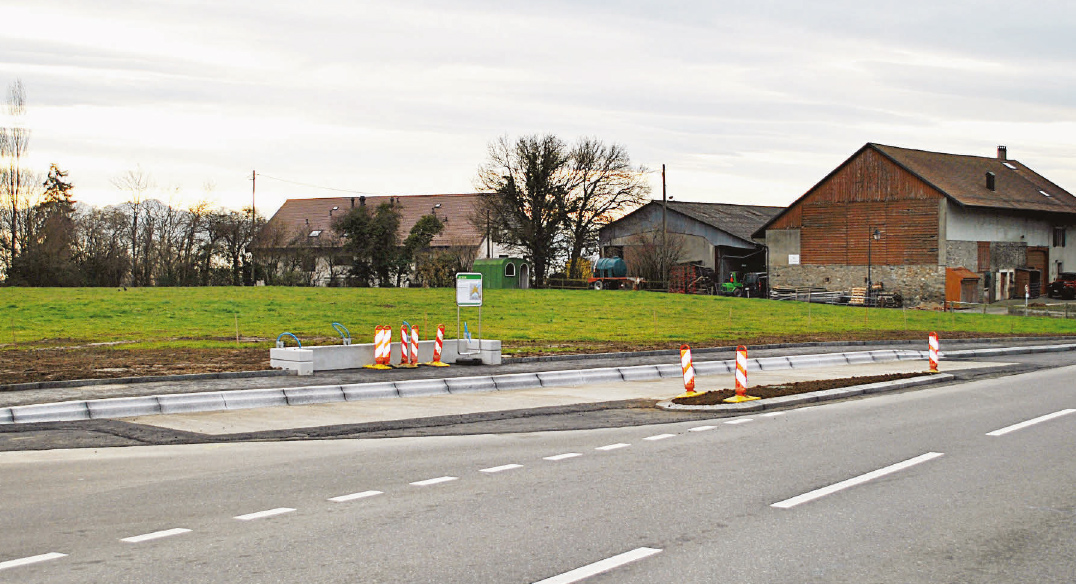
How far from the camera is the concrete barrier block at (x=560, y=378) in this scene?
67.1ft

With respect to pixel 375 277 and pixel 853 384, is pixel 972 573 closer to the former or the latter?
pixel 853 384

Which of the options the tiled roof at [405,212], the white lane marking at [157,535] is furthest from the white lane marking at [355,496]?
the tiled roof at [405,212]

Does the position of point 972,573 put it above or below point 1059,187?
below

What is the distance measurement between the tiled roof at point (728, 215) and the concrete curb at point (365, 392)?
2097 inches

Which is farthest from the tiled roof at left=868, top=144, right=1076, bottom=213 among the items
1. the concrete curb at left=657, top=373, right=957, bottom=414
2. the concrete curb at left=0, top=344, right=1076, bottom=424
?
the concrete curb at left=657, top=373, right=957, bottom=414

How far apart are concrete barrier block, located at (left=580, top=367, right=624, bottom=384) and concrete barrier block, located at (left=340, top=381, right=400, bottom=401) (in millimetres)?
4556

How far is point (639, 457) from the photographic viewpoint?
1134cm

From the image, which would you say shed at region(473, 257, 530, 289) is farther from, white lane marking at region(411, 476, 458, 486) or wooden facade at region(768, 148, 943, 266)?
white lane marking at region(411, 476, 458, 486)

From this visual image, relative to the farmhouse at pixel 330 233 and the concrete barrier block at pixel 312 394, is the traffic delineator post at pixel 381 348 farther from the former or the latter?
the farmhouse at pixel 330 233

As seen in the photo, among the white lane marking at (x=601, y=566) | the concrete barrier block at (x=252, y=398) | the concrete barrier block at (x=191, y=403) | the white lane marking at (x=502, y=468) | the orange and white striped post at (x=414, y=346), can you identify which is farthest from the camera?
the orange and white striped post at (x=414, y=346)

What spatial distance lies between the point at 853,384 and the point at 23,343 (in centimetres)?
2085

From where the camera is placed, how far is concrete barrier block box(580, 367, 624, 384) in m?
21.1

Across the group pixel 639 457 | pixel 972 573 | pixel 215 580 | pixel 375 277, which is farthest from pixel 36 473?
pixel 375 277

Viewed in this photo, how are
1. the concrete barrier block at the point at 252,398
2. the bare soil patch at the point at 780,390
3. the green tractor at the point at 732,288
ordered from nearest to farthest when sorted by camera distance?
the concrete barrier block at the point at 252,398 → the bare soil patch at the point at 780,390 → the green tractor at the point at 732,288
